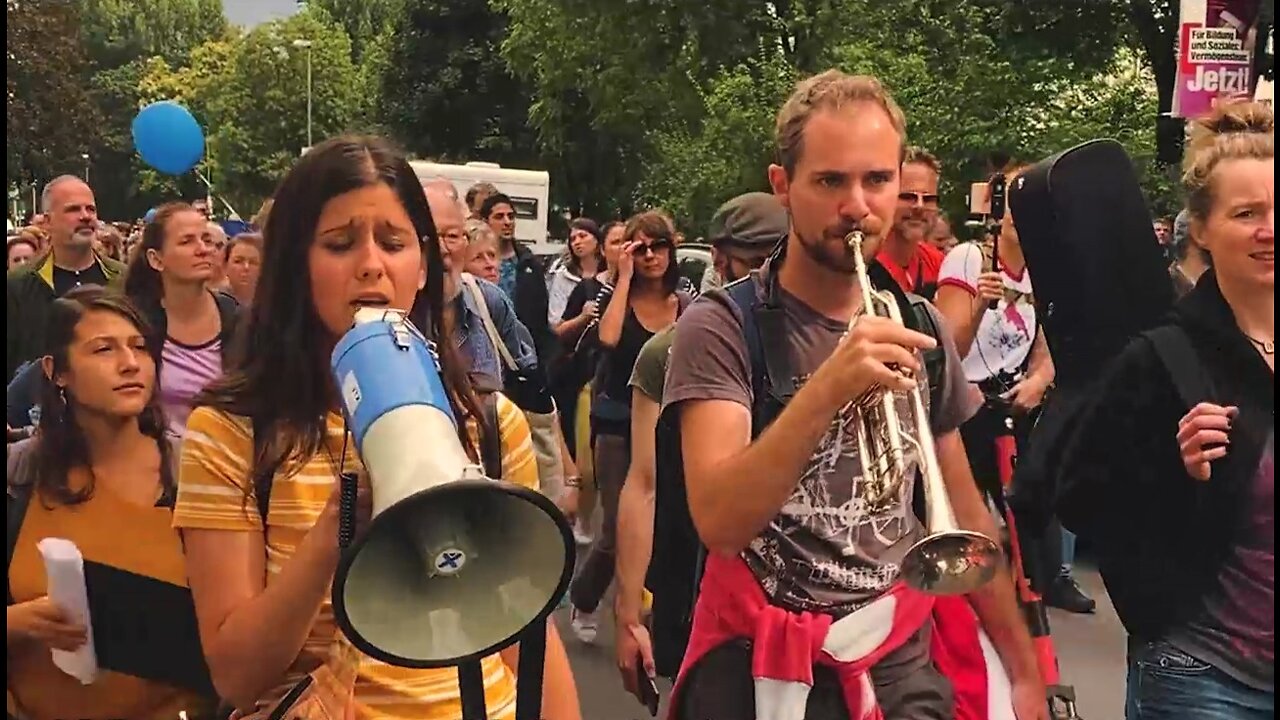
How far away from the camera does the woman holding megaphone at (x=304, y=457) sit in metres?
2.01

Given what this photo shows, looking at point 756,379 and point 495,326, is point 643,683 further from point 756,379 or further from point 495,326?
point 495,326

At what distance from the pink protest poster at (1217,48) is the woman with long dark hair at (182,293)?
6.34 metres

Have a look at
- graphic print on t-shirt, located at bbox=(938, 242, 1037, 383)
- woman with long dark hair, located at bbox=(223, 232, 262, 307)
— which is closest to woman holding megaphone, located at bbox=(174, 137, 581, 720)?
graphic print on t-shirt, located at bbox=(938, 242, 1037, 383)

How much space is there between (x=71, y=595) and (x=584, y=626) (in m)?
4.58

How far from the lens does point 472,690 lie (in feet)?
6.56

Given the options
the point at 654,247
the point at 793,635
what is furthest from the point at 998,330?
the point at 793,635

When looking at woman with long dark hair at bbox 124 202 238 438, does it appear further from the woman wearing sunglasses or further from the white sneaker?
the white sneaker

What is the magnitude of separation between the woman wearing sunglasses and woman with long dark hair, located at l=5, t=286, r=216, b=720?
10.7ft

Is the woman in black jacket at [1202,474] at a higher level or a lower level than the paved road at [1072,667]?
higher

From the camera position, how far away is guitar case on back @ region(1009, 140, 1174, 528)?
3.11 meters

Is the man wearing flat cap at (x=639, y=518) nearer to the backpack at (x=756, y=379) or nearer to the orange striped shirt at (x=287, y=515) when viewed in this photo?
the backpack at (x=756, y=379)

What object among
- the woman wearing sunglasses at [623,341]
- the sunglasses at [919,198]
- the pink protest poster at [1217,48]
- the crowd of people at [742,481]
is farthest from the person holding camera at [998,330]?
the pink protest poster at [1217,48]

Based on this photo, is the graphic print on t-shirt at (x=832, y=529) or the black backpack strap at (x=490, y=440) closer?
the black backpack strap at (x=490, y=440)

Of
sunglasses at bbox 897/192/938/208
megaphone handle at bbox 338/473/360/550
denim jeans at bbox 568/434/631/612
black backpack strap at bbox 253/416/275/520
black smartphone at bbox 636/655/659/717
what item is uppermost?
megaphone handle at bbox 338/473/360/550
